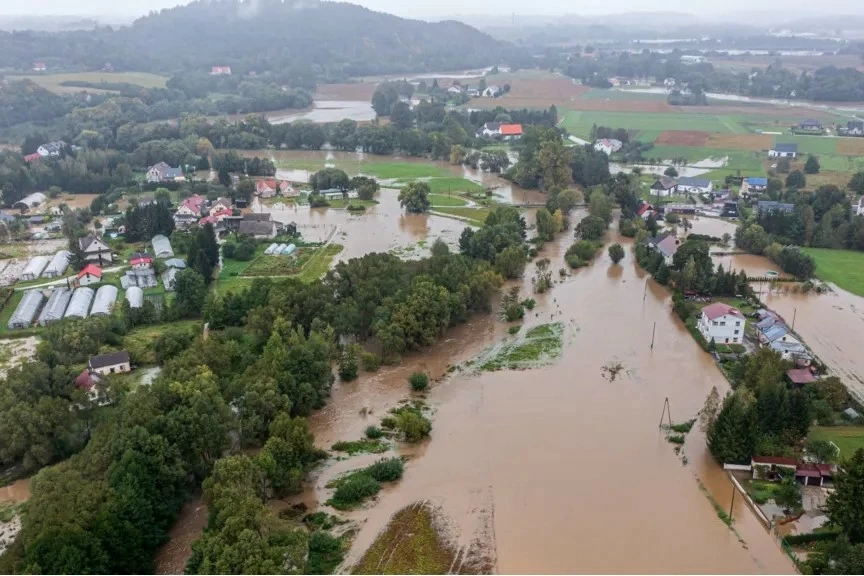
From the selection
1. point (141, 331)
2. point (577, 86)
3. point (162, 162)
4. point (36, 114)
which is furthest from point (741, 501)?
point (577, 86)

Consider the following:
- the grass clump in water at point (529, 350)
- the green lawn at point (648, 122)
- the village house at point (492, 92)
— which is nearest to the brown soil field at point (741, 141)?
the green lawn at point (648, 122)

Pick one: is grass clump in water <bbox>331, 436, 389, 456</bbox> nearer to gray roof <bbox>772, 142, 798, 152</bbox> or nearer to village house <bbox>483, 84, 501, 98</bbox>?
gray roof <bbox>772, 142, 798, 152</bbox>

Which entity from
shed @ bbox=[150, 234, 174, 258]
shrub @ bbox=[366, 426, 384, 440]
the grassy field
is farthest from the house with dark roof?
the grassy field

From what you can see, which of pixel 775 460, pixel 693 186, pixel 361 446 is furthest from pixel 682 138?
pixel 361 446

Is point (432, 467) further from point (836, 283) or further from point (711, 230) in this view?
point (711, 230)

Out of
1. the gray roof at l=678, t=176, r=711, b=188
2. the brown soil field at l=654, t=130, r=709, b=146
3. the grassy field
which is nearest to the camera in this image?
the gray roof at l=678, t=176, r=711, b=188

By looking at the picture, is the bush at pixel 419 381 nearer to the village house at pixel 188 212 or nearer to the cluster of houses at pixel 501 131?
the village house at pixel 188 212
